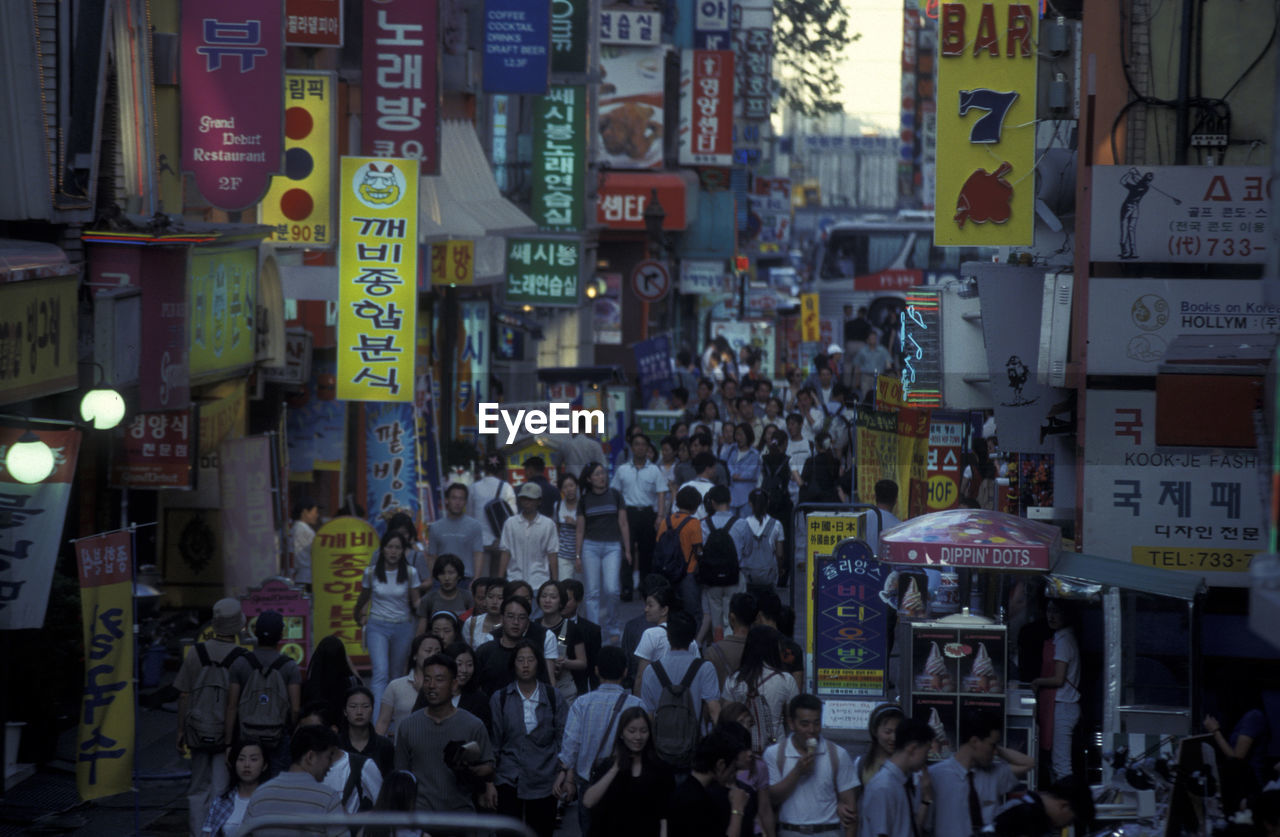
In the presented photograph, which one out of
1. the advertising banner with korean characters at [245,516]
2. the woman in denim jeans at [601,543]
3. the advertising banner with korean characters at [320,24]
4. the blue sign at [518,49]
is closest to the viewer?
the woman in denim jeans at [601,543]

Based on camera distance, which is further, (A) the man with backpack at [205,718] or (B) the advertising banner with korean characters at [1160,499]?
(B) the advertising banner with korean characters at [1160,499]

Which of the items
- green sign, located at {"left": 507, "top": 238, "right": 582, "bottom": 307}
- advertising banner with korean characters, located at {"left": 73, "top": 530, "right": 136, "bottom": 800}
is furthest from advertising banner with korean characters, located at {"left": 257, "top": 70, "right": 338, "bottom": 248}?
green sign, located at {"left": 507, "top": 238, "right": 582, "bottom": 307}

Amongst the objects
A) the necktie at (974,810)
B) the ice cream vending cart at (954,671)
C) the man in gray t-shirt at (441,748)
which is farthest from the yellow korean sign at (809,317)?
the necktie at (974,810)

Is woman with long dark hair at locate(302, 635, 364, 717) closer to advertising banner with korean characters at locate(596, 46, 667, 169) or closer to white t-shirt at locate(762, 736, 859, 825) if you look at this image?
white t-shirt at locate(762, 736, 859, 825)

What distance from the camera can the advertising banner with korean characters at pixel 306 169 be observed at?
17672mm

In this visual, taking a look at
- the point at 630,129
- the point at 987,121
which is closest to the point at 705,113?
the point at 630,129

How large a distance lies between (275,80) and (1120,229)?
24.7 ft

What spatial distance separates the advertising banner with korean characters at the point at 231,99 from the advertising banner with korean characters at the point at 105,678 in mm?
5003

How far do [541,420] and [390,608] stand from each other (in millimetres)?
9815

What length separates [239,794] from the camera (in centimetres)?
886

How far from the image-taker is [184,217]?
16953 millimetres

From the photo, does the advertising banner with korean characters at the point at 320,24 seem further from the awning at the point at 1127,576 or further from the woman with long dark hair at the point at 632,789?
the woman with long dark hair at the point at 632,789

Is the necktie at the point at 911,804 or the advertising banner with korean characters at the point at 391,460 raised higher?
the advertising banner with korean characters at the point at 391,460

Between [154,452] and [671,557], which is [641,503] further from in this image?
[154,452]
